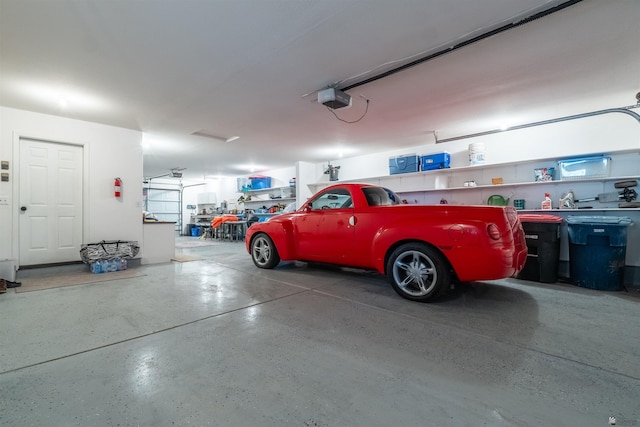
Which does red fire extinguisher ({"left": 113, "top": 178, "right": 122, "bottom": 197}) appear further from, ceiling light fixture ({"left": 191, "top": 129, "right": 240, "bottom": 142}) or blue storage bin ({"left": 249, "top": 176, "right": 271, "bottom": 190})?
blue storage bin ({"left": 249, "top": 176, "right": 271, "bottom": 190})

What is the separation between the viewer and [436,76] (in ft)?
11.3

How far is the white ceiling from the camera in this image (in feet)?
7.57

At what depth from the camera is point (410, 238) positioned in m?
3.09

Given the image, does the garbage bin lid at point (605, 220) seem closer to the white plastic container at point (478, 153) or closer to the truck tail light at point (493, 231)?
the truck tail light at point (493, 231)

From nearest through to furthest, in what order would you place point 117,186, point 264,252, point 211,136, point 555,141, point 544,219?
point 544,219 → point 264,252 → point 555,141 → point 117,186 → point 211,136

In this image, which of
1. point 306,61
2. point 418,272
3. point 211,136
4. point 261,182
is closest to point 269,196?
point 261,182

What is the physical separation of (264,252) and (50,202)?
3816 millimetres

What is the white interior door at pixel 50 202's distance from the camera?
4559mm

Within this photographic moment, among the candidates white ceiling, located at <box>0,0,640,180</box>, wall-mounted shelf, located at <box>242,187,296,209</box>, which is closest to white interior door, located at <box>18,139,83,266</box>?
white ceiling, located at <box>0,0,640,180</box>

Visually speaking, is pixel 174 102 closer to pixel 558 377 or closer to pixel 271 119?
pixel 271 119

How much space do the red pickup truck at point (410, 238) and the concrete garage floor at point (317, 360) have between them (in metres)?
0.37

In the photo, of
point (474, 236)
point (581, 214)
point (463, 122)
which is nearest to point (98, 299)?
point (474, 236)

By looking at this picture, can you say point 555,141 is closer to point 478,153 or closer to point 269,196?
point 478,153

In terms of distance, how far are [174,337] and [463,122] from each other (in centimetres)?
554
